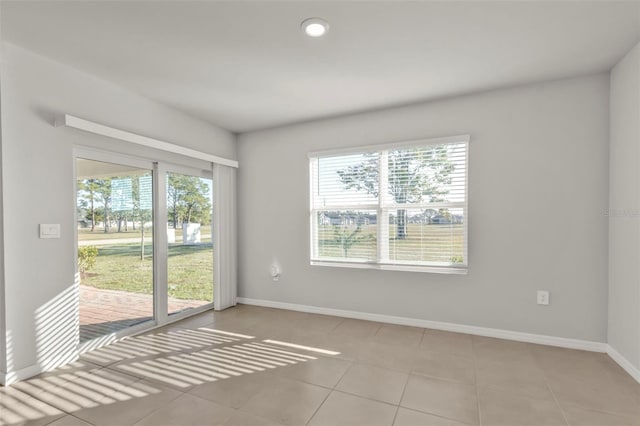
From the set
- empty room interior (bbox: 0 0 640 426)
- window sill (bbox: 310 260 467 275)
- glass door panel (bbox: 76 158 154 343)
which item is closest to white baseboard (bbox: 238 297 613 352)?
empty room interior (bbox: 0 0 640 426)

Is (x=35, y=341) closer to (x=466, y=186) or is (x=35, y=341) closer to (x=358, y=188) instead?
(x=358, y=188)

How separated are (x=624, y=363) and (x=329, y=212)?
10.1 ft

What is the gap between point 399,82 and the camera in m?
3.04

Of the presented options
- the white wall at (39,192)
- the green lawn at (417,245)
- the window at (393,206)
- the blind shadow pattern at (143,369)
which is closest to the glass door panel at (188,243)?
the blind shadow pattern at (143,369)

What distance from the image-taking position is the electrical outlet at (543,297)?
3039 millimetres

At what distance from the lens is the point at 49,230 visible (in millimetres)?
2580

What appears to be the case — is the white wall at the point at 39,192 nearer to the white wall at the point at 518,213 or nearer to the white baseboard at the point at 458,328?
the white baseboard at the point at 458,328

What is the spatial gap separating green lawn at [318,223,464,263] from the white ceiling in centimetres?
148

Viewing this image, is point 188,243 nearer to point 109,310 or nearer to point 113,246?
point 113,246

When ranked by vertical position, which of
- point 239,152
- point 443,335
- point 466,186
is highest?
point 239,152

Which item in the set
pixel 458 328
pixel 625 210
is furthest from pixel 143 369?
pixel 625 210

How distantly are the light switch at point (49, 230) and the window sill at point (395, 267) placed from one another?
264cm

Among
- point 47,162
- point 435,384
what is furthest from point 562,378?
point 47,162

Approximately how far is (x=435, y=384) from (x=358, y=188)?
227cm
